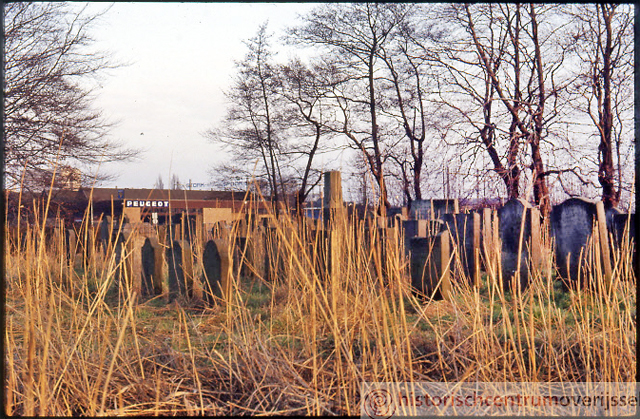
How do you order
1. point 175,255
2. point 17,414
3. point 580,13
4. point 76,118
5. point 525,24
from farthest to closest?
point 76,118 < point 525,24 < point 580,13 < point 175,255 < point 17,414

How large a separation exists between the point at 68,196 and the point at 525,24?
27.4ft

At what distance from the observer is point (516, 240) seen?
160 inches

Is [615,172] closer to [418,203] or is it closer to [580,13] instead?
[580,13]

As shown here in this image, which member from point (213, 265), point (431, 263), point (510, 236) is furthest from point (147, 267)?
point (510, 236)

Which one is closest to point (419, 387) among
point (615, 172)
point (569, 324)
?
point (569, 324)

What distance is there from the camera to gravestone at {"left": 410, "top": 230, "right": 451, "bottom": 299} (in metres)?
3.28

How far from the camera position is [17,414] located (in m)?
1.83

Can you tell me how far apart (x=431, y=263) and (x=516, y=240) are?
1.09 m

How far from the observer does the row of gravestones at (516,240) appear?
10.9 feet

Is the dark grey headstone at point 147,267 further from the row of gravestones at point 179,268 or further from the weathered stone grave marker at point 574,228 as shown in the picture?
the weathered stone grave marker at point 574,228

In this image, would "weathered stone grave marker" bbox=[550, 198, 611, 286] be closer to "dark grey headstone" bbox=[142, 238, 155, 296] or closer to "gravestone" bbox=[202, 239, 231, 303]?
"gravestone" bbox=[202, 239, 231, 303]

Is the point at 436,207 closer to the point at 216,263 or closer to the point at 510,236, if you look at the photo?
the point at 510,236

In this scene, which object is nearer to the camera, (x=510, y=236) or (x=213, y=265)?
(x=213, y=265)

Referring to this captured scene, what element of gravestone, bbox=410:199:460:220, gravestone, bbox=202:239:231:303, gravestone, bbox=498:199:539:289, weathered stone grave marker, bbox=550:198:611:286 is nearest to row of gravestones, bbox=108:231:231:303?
gravestone, bbox=202:239:231:303
